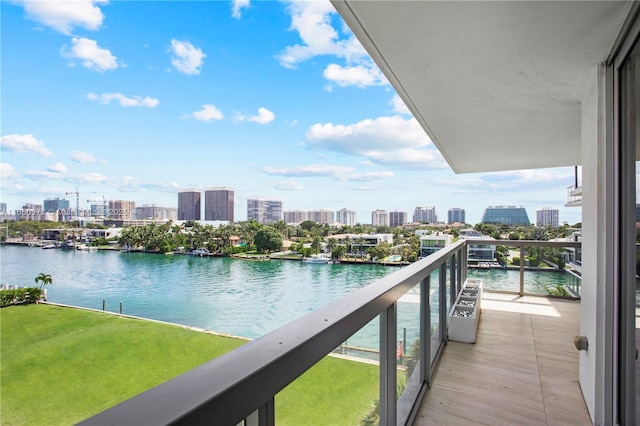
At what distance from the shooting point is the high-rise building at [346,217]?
3188cm

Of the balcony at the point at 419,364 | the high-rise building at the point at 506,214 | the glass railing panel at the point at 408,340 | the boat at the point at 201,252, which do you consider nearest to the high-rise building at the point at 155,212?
the boat at the point at 201,252

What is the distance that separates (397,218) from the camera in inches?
1019

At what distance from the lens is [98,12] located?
3659 cm

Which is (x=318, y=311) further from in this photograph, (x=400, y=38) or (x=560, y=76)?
(x=560, y=76)

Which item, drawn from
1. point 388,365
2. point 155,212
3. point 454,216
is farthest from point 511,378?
point 155,212

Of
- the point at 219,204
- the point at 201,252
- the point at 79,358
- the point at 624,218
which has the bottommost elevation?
the point at 79,358

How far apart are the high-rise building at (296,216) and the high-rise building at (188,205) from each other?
33.5 ft

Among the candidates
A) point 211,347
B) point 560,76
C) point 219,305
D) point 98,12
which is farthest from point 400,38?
point 98,12

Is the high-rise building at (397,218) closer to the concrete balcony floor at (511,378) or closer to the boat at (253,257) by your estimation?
the boat at (253,257)

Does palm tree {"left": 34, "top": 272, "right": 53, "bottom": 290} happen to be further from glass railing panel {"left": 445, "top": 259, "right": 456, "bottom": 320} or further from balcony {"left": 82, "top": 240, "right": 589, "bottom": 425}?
glass railing panel {"left": 445, "top": 259, "right": 456, "bottom": 320}

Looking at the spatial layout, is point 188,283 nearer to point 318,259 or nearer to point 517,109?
point 318,259

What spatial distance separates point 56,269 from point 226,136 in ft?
91.3

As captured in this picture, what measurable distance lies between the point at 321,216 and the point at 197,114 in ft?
97.2

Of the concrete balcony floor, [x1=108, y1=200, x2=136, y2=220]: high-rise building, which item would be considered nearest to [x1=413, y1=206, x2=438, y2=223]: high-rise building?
the concrete balcony floor
